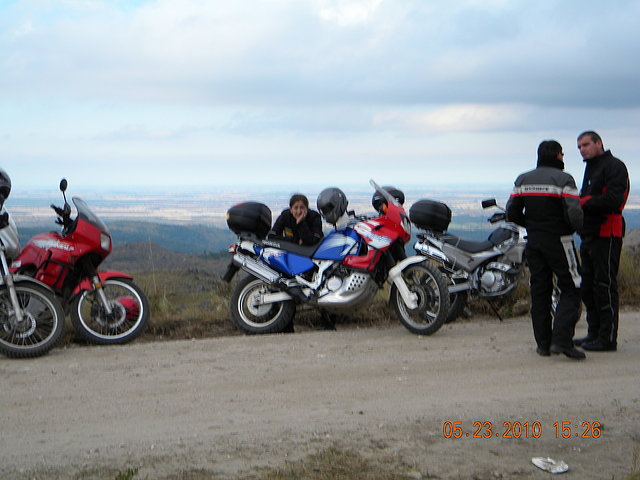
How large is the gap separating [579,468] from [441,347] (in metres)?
3.08

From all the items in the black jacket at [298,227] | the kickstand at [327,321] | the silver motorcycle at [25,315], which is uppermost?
the black jacket at [298,227]

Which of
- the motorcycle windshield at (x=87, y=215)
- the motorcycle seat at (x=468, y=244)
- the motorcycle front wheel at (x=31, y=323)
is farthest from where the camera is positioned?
the motorcycle seat at (x=468, y=244)

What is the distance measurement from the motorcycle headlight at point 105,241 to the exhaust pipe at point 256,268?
1.45 meters

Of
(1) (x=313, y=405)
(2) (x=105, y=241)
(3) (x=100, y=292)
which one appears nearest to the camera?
(1) (x=313, y=405)

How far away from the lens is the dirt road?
4.99m

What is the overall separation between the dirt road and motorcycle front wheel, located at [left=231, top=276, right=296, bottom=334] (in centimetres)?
42

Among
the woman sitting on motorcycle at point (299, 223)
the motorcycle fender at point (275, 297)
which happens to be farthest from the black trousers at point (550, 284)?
the motorcycle fender at point (275, 297)

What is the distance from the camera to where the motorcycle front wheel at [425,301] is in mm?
8336

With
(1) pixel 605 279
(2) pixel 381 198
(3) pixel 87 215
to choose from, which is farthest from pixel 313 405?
(2) pixel 381 198

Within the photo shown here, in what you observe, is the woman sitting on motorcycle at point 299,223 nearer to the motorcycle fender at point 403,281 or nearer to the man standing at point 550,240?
the motorcycle fender at point 403,281

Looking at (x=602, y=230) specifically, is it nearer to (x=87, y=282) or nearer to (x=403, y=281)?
(x=403, y=281)

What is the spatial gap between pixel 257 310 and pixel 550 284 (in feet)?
10.6

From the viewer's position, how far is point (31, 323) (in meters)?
7.66
